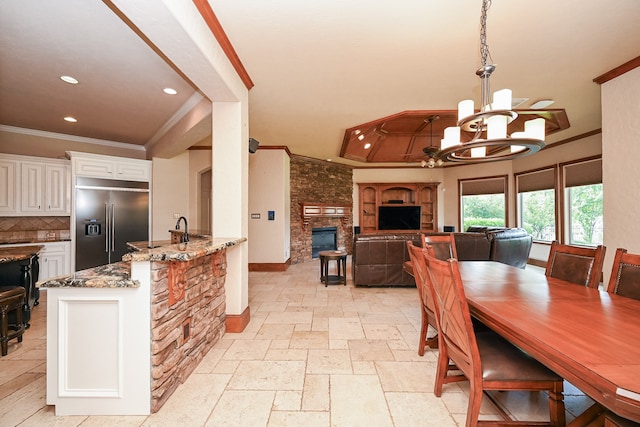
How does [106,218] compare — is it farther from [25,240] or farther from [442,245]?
[442,245]

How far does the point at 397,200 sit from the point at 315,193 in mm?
2768

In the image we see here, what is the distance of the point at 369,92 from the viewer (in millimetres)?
3252

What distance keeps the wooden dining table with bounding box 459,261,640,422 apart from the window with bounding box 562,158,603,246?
4.68 metres

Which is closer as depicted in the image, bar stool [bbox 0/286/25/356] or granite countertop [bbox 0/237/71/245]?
bar stool [bbox 0/286/25/356]

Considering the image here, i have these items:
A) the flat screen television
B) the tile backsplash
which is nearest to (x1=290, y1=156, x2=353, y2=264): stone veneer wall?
the flat screen television

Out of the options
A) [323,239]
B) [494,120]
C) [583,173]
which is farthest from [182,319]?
[583,173]

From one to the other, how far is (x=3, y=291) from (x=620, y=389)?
13.4ft

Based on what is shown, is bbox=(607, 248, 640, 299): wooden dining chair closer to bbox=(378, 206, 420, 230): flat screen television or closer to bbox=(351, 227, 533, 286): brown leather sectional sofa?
bbox=(351, 227, 533, 286): brown leather sectional sofa

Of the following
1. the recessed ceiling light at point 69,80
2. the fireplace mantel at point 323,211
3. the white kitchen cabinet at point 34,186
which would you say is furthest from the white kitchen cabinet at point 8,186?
the fireplace mantel at point 323,211

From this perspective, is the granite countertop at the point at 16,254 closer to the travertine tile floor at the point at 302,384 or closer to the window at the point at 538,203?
the travertine tile floor at the point at 302,384

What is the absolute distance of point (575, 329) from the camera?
1.17 metres

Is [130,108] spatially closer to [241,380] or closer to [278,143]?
[278,143]

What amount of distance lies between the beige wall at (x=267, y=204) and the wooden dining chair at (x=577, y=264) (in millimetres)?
4447

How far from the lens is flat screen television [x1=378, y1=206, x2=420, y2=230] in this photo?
25.9ft
